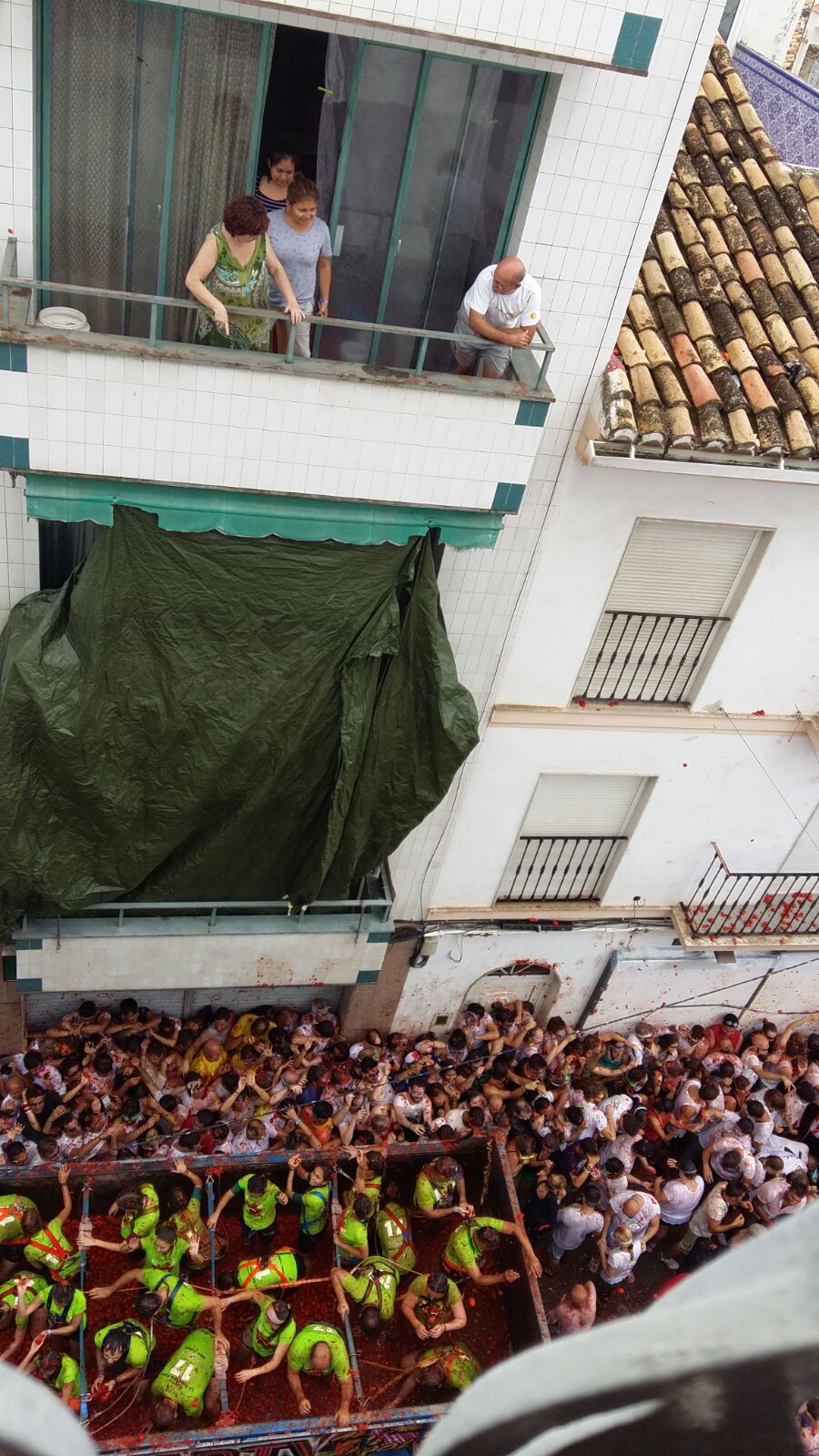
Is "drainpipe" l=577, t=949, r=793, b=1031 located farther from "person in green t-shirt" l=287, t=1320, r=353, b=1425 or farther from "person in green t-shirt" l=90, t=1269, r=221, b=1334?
"person in green t-shirt" l=90, t=1269, r=221, b=1334

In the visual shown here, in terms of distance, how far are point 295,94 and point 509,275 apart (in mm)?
1798

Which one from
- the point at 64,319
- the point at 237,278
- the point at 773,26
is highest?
the point at 773,26

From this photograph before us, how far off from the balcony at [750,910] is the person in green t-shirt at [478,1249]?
→ 386 centimetres

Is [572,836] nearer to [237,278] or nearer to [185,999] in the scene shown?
[185,999]

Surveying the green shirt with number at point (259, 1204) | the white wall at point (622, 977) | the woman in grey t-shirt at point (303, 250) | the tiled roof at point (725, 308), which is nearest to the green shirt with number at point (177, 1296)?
the green shirt with number at point (259, 1204)

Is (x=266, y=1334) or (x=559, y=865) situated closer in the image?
(x=266, y=1334)

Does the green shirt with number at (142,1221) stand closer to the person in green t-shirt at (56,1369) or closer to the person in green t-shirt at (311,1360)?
the person in green t-shirt at (56,1369)

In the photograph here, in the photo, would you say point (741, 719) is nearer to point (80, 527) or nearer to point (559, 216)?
point (559, 216)

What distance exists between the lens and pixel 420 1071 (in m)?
13.3

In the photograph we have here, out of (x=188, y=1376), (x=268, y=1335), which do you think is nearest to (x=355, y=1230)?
(x=268, y=1335)

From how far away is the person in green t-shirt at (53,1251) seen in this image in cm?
1029

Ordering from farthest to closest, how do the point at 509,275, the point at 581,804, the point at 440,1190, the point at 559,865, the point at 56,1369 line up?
1. the point at 559,865
2. the point at 581,804
3. the point at 440,1190
4. the point at 56,1369
5. the point at 509,275

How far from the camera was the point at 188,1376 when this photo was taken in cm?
968

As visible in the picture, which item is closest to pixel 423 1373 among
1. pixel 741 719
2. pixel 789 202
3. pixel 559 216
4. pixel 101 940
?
pixel 101 940
